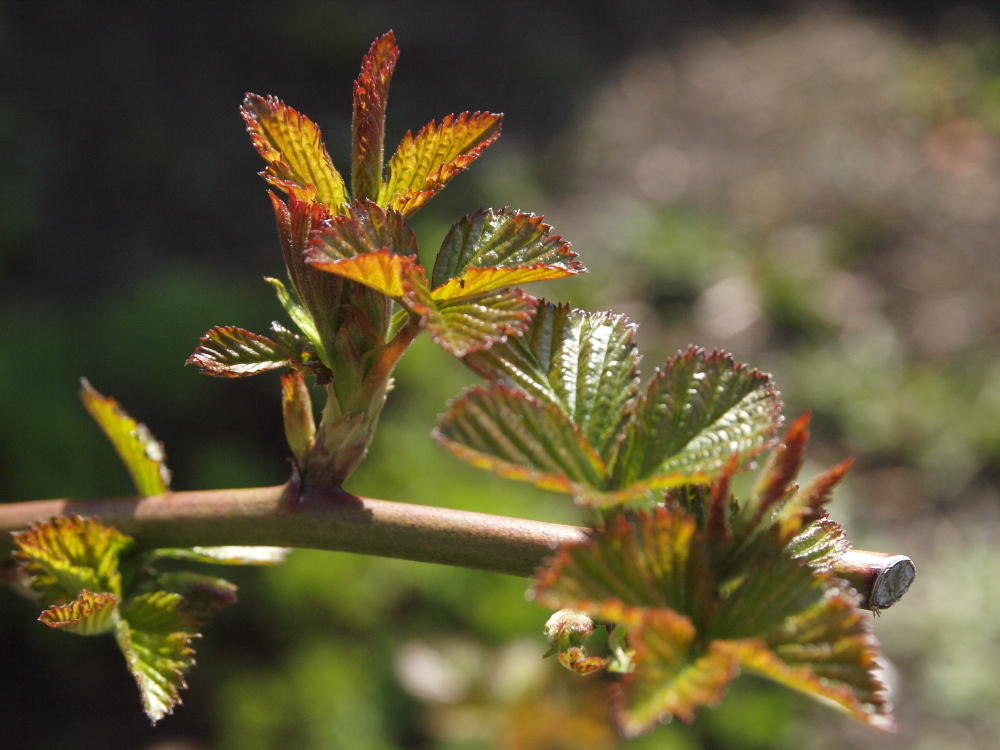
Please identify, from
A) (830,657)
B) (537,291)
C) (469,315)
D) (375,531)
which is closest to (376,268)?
(469,315)

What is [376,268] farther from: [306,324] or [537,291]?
[537,291]

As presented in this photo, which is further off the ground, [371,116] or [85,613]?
[371,116]

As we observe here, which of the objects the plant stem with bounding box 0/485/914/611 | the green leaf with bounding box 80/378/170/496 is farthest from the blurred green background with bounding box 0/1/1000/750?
the plant stem with bounding box 0/485/914/611

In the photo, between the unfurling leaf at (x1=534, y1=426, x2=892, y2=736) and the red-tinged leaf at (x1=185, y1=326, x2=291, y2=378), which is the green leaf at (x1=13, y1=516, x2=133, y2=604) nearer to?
the red-tinged leaf at (x1=185, y1=326, x2=291, y2=378)

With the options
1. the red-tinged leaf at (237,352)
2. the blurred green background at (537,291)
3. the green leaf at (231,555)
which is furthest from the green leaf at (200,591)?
the blurred green background at (537,291)

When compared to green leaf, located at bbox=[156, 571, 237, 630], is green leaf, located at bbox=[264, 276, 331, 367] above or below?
above

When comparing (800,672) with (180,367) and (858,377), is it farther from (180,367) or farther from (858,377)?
(858,377)
